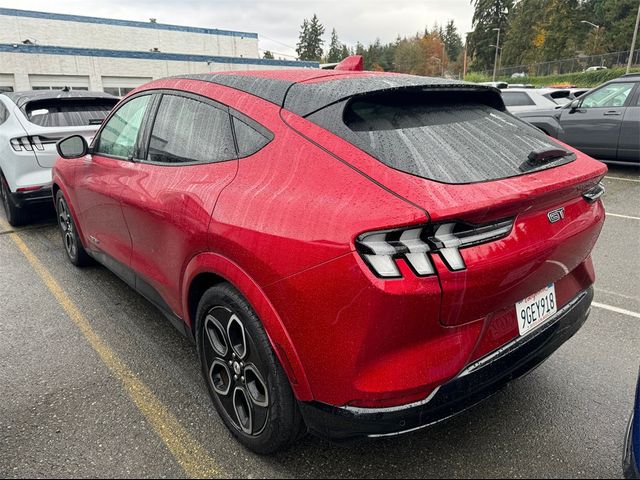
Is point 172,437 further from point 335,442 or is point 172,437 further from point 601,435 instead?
point 601,435

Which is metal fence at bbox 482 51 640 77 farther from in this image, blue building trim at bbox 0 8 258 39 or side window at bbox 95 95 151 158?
side window at bbox 95 95 151 158

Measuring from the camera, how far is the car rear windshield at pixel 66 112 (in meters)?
5.30

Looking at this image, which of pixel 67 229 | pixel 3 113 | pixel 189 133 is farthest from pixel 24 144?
pixel 189 133

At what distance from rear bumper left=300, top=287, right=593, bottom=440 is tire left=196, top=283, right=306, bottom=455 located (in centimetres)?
14

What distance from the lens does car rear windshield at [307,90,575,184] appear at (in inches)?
66.4

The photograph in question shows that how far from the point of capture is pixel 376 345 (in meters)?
1.51

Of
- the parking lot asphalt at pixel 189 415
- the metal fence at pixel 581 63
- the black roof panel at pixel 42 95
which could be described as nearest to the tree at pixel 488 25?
the metal fence at pixel 581 63

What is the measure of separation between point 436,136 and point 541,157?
0.49 metres

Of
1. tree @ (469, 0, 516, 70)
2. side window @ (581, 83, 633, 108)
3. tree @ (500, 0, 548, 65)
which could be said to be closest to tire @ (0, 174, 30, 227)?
side window @ (581, 83, 633, 108)

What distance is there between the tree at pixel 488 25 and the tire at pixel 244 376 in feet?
281

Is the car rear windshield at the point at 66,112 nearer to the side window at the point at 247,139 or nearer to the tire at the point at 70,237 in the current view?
the tire at the point at 70,237

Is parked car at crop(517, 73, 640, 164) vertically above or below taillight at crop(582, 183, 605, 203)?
below

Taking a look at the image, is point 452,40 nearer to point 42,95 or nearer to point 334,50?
point 334,50

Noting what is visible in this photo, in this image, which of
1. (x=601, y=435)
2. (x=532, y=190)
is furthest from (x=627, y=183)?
(x=532, y=190)
